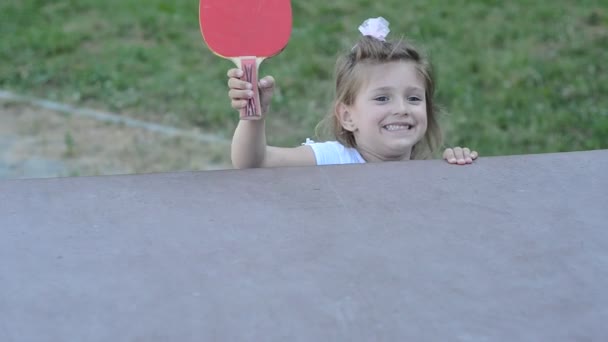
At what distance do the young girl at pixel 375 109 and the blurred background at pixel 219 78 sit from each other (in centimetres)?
131

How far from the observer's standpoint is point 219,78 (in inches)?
195

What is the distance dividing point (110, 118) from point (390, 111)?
2639mm

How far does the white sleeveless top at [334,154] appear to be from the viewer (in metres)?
2.26

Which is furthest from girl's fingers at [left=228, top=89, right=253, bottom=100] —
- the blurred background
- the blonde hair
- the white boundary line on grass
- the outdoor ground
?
the white boundary line on grass

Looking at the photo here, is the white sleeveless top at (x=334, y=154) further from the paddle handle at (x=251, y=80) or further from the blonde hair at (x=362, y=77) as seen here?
the paddle handle at (x=251, y=80)

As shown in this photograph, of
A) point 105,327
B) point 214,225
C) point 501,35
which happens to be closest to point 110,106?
point 501,35

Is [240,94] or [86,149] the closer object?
[240,94]

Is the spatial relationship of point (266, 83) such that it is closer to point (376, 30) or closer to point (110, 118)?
point (376, 30)

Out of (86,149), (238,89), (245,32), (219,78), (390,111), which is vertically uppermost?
(245,32)

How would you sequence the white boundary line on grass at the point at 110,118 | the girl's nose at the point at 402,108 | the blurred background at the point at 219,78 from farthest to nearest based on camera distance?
the white boundary line on grass at the point at 110,118 → the blurred background at the point at 219,78 → the girl's nose at the point at 402,108

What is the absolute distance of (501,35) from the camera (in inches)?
212

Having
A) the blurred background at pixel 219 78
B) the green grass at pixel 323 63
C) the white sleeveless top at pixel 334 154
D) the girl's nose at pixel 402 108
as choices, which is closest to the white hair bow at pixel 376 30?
the girl's nose at pixel 402 108

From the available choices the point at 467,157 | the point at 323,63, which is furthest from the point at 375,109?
the point at 323,63

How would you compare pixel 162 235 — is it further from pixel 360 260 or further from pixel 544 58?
pixel 544 58
